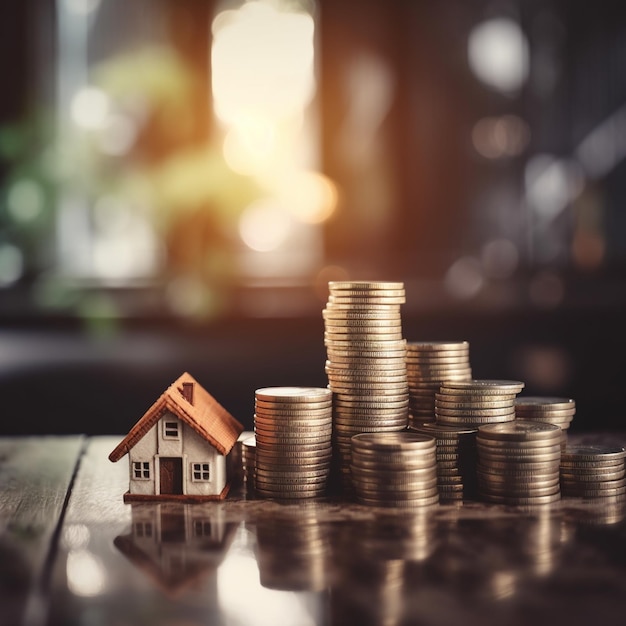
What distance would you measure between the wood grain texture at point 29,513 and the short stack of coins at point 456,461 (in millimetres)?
655

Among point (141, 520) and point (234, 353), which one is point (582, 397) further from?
point (141, 520)

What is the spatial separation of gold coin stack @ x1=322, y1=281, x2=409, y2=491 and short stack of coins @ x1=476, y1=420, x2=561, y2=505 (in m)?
0.18

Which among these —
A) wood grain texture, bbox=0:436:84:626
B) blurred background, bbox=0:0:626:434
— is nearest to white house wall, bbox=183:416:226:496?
wood grain texture, bbox=0:436:84:626

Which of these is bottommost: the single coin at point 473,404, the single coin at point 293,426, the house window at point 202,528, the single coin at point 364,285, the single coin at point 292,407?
the house window at point 202,528

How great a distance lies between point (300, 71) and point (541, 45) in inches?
73.1

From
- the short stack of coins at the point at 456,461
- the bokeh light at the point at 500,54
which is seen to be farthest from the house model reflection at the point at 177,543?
the bokeh light at the point at 500,54

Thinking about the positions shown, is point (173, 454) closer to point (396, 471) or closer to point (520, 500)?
point (396, 471)

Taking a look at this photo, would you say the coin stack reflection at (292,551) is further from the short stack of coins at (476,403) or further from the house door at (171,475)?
the short stack of coins at (476,403)

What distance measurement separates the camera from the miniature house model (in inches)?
61.0

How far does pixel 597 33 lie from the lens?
6.54 meters

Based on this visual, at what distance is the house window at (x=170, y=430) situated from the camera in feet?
5.13

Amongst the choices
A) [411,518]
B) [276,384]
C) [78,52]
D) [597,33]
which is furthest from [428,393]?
[597,33]

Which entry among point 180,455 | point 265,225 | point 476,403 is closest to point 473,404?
point 476,403

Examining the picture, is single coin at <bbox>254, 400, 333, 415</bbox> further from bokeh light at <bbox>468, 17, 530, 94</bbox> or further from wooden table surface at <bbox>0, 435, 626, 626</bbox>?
bokeh light at <bbox>468, 17, 530, 94</bbox>
